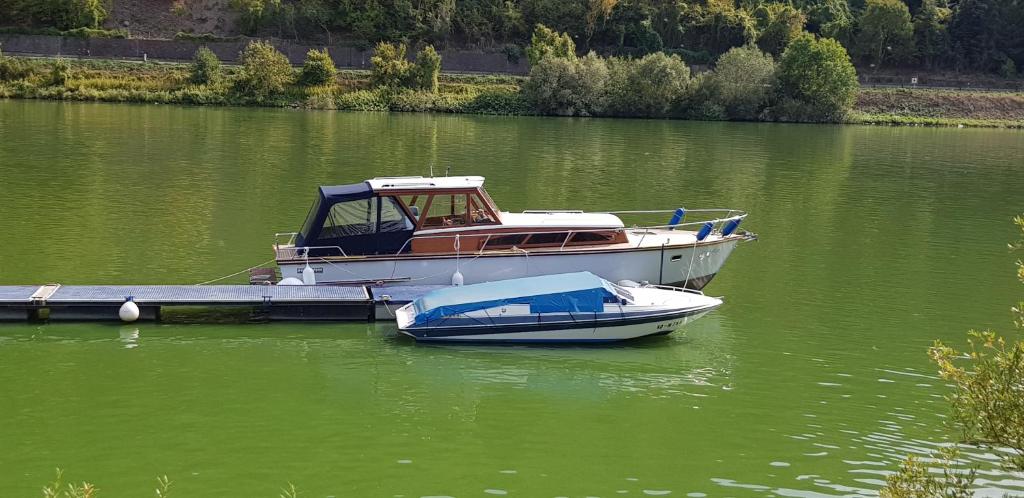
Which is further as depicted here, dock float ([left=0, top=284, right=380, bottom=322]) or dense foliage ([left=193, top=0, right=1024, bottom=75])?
dense foliage ([left=193, top=0, right=1024, bottom=75])

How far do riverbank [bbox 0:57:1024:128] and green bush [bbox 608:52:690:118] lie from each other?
824 centimetres

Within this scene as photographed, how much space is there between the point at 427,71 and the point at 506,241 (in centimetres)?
6777

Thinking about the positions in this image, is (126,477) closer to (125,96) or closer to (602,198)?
(602,198)

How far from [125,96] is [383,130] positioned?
2664cm

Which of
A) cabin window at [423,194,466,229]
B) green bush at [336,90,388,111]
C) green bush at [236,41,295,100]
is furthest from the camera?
green bush at [336,90,388,111]

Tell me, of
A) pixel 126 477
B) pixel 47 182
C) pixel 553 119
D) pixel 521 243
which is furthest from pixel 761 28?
pixel 126 477

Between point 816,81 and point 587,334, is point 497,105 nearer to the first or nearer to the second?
point 816,81

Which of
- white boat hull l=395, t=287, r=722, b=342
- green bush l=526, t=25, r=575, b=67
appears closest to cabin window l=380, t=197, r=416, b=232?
white boat hull l=395, t=287, r=722, b=342

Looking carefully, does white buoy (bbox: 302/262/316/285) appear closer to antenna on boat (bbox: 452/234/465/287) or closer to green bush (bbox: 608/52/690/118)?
antenna on boat (bbox: 452/234/465/287)

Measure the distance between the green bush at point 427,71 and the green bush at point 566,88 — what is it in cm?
820

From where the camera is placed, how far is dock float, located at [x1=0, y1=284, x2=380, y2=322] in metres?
19.8

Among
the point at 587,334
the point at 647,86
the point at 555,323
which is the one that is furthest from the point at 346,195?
the point at 647,86

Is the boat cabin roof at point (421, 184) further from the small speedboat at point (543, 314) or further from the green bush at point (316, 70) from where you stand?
the green bush at point (316, 70)

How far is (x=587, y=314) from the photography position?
19.2m
